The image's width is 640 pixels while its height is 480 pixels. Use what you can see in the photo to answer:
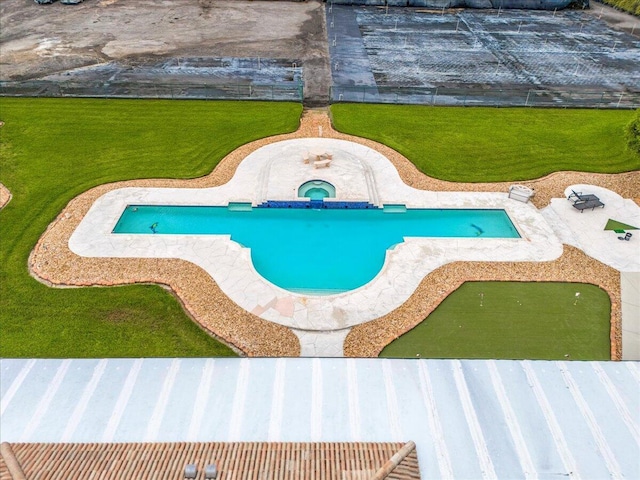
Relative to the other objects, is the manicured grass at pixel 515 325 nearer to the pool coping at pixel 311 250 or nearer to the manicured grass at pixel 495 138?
the pool coping at pixel 311 250

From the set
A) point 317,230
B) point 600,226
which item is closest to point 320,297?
point 317,230

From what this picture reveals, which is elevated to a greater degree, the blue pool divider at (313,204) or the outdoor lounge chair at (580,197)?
the outdoor lounge chair at (580,197)

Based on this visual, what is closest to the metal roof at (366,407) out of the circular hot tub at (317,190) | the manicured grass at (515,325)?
the manicured grass at (515,325)

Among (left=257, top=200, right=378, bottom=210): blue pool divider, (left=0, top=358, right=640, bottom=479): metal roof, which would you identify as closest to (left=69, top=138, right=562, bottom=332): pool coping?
(left=257, top=200, right=378, bottom=210): blue pool divider

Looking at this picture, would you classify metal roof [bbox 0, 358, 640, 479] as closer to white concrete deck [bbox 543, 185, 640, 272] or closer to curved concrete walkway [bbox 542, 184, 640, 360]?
curved concrete walkway [bbox 542, 184, 640, 360]

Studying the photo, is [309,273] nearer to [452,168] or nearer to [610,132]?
[452,168]

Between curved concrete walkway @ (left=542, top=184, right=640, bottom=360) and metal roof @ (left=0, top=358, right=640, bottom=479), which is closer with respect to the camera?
metal roof @ (left=0, top=358, right=640, bottom=479)

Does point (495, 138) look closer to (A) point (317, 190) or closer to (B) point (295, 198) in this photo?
(A) point (317, 190)
